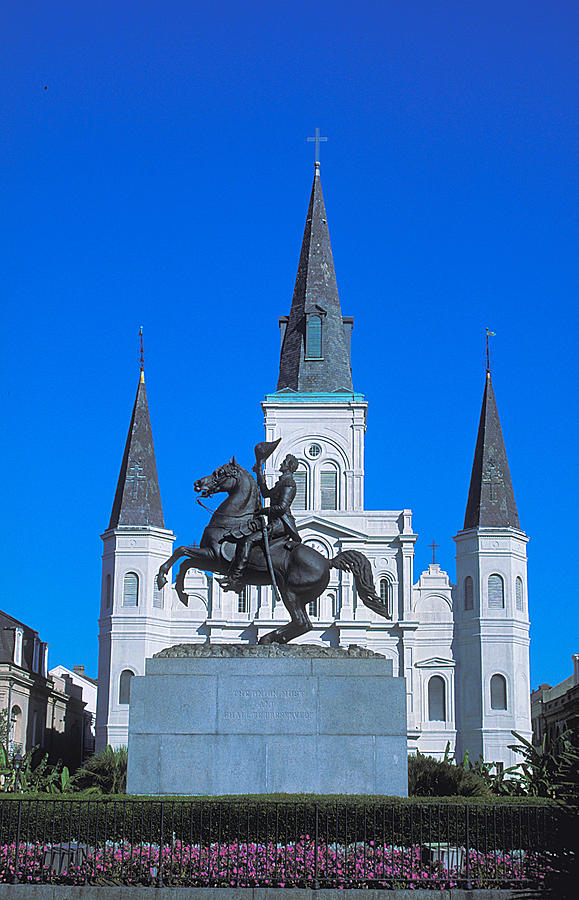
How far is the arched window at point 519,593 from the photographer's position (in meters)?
70.1

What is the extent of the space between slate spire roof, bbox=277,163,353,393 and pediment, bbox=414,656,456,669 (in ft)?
56.6

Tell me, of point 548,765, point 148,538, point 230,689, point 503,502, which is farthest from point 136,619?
point 230,689

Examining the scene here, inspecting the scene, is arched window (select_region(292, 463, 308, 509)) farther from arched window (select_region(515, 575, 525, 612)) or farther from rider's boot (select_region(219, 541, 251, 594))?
rider's boot (select_region(219, 541, 251, 594))

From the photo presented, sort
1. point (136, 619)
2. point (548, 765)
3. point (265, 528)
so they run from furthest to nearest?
point (136, 619), point (548, 765), point (265, 528)

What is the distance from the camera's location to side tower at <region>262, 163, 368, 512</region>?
73.8 meters

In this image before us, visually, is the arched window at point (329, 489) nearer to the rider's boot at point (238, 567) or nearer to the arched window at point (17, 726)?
the arched window at point (17, 726)

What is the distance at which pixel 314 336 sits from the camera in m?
77.8

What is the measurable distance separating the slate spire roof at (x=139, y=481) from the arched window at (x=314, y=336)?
1083 cm

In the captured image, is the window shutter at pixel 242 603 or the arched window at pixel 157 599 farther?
the window shutter at pixel 242 603

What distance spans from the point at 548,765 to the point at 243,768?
9.27 meters

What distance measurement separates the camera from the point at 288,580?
2059 cm

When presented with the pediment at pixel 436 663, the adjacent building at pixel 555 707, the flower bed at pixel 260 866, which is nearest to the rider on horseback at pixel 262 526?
the flower bed at pixel 260 866

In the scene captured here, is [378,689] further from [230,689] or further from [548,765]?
[548,765]

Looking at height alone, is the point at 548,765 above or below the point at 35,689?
below
